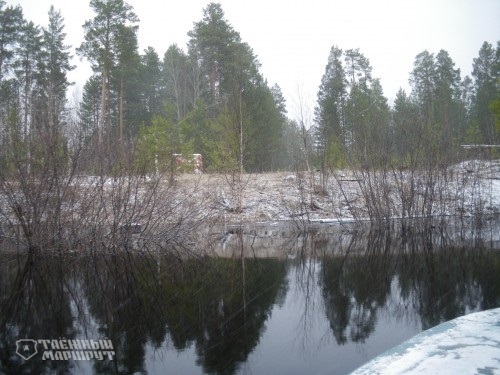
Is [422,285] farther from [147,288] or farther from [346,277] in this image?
[147,288]

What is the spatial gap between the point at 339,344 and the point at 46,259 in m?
8.45

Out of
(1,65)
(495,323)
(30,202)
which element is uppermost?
(1,65)

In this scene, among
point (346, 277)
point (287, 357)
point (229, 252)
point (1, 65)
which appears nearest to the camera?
point (287, 357)

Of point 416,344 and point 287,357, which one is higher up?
point 416,344

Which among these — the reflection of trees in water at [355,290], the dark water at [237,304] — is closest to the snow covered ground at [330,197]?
the dark water at [237,304]

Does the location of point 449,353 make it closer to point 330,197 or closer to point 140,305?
point 140,305

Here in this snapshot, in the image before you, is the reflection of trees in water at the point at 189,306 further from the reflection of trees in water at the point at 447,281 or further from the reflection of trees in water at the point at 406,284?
the reflection of trees in water at the point at 447,281

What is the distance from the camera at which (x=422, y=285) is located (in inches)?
285

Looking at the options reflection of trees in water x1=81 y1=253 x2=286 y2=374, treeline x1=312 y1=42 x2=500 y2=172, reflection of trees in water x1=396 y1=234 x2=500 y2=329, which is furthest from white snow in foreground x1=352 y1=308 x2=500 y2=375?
treeline x1=312 y1=42 x2=500 y2=172

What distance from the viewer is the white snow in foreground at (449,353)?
3.04 metres

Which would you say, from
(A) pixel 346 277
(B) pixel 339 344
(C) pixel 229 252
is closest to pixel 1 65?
(C) pixel 229 252

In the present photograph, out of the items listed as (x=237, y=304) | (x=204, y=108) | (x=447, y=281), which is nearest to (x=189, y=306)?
(x=237, y=304)

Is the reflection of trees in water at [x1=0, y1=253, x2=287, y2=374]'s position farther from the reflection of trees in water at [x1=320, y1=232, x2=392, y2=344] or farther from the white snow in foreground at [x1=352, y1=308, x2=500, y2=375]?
the white snow in foreground at [x1=352, y1=308, x2=500, y2=375]

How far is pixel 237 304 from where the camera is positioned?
6.12m
